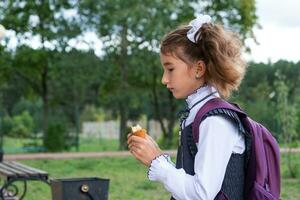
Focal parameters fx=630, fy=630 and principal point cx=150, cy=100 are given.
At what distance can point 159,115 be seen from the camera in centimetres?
2278

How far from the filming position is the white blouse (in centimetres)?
171

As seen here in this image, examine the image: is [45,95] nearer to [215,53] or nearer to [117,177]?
[117,177]

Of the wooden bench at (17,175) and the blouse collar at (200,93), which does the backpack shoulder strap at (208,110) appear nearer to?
the blouse collar at (200,93)

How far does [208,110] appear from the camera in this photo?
5.82ft

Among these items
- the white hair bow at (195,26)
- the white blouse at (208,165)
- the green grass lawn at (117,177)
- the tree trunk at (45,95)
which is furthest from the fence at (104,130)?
the white blouse at (208,165)

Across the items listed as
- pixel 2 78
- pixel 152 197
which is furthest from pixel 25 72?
pixel 152 197

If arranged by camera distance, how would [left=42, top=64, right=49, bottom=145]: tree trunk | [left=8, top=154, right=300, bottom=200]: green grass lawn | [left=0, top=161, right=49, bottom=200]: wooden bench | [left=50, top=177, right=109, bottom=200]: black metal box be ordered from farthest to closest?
[left=42, top=64, right=49, bottom=145]: tree trunk
[left=8, top=154, right=300, bottom=200]: green grass lawn
[left=0, top=161, right=49, bottom=200]: wooden bench
[left=50, top=177, right=109, bottom=200]: black metal box

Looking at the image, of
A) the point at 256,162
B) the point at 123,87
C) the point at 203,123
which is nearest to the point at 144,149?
the point at 203,123

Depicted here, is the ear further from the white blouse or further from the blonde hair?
the white blouse

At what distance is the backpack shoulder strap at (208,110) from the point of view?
1772 millimetres

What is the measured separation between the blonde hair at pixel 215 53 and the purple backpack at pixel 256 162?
0.22ft

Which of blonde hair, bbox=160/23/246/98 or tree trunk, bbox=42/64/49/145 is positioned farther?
tree trunk, bbox=42/64/49/145

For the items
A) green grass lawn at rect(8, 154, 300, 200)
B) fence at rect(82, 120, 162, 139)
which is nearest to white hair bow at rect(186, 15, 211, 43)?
green grass lawn at rect(8, 154, 300, 200)

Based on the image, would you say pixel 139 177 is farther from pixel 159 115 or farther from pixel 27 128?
pixel 27 128
